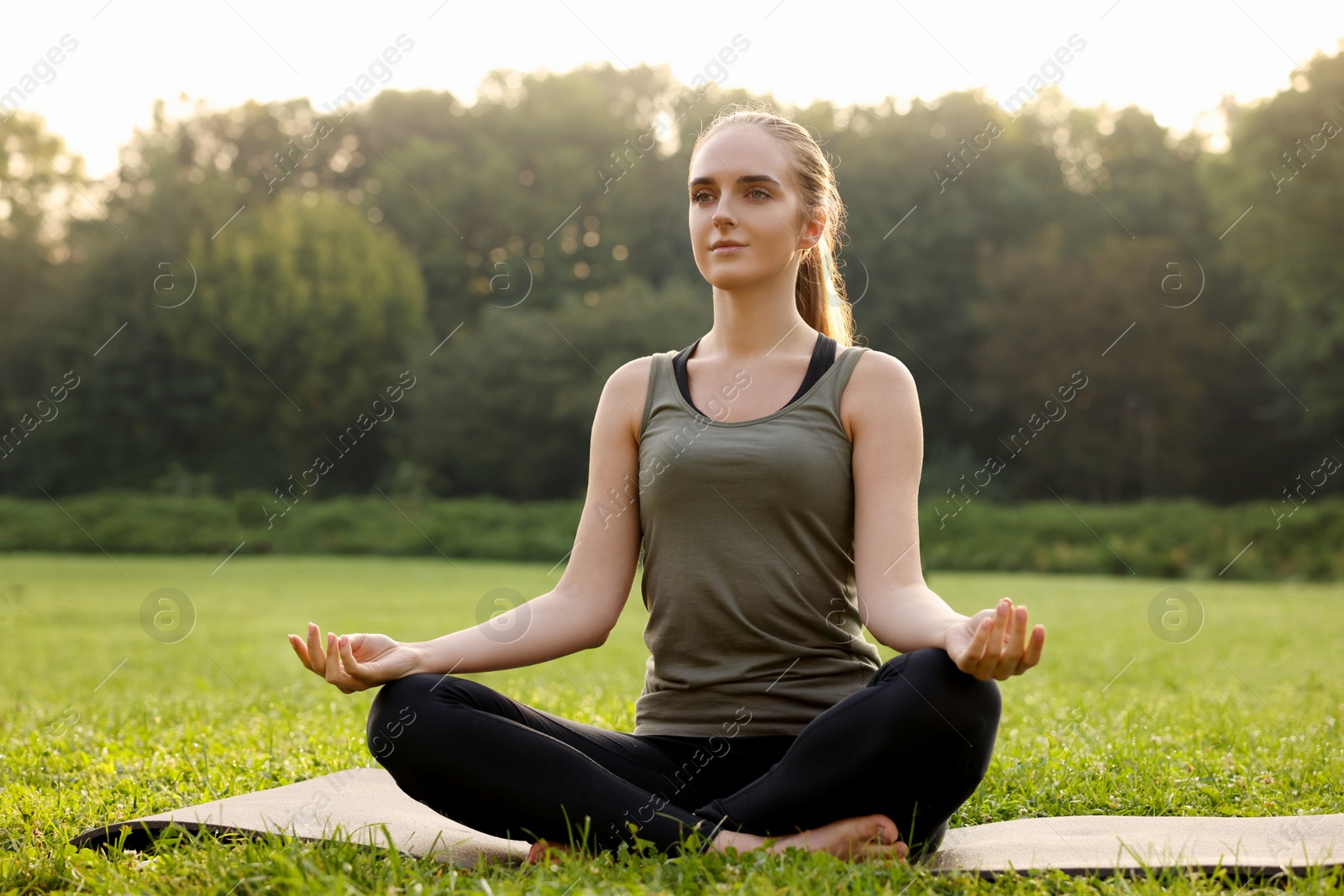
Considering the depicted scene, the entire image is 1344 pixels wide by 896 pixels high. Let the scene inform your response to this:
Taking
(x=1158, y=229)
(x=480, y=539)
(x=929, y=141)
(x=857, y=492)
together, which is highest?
(x=929, y=141)

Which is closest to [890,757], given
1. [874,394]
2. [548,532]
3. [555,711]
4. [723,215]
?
[874,394]

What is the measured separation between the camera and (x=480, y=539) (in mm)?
24438

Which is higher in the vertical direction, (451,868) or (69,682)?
(451,868)

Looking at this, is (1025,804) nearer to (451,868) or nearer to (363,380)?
(451,868)

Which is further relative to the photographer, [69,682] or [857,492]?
[69,682]

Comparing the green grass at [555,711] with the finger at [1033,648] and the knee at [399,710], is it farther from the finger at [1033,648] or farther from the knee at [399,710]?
the finger at [1033,648]

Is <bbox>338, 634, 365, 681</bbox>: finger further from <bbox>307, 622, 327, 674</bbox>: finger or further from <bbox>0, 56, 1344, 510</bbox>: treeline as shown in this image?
<bbox>0, 56, 1344, 510</bbox>: treeline

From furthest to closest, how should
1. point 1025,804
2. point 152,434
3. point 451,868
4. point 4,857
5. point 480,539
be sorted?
point 152,434
point 480,539
point 1025,804
point 4,857
point 451,868

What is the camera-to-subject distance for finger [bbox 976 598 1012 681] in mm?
2068

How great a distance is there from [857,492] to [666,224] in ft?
93.6

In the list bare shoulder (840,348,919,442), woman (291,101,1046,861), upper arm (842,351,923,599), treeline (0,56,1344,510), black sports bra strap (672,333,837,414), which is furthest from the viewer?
treeline (0,56,1344,510)

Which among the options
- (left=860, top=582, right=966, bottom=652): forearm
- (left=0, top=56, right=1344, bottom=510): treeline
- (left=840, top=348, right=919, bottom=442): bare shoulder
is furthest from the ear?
(left=0, top=56, right=1344, bottom=510): treeline

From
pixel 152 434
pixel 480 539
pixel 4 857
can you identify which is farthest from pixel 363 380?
pixel 4 857

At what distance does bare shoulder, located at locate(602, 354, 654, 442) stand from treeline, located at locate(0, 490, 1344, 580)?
18.8 meters
